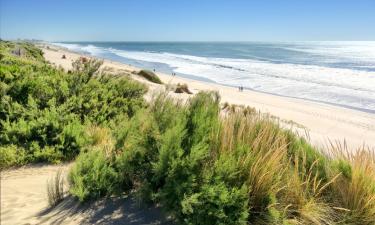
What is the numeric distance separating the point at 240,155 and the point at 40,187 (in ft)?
9.06

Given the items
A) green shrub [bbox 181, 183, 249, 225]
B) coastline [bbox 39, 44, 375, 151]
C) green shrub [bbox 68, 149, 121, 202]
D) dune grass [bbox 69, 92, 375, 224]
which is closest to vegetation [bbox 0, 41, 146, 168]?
green shrub [bbox 68, 149, 121, 202]

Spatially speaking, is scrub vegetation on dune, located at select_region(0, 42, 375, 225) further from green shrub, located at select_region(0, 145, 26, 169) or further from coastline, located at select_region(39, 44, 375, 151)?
coastline, located at select_region(39, 44, 375, 151)

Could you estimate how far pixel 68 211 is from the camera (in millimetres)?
3820

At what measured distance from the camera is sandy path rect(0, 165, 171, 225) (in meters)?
3.63

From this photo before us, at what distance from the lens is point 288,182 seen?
355 cm

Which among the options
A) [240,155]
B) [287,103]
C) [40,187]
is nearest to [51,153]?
[40,187]

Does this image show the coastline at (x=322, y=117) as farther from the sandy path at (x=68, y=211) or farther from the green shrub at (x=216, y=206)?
the green shrub at (x=216, y=206)

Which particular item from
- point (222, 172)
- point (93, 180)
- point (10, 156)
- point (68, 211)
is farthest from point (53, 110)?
point (222, 172)

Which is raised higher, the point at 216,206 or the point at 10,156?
the point at 216,206

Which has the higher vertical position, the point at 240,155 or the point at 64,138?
the point at 240,155

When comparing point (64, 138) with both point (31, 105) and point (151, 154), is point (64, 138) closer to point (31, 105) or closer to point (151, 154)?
point (31, 105)

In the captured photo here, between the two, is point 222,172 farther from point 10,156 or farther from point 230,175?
point 10,156

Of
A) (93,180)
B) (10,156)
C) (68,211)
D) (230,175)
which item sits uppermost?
(230,175)

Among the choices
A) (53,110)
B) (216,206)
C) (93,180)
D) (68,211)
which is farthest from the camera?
(53,110)
